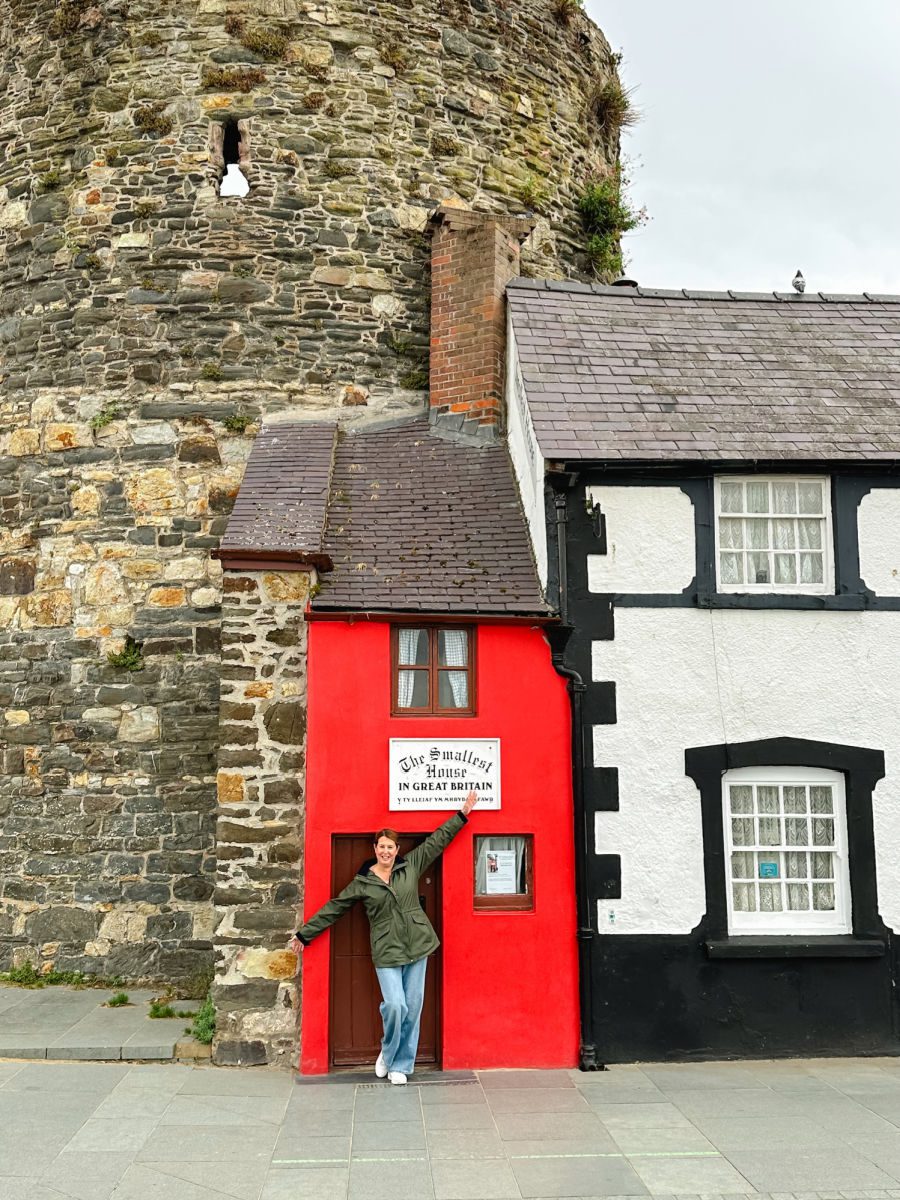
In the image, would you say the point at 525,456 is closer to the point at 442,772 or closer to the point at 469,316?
the point at 469,316

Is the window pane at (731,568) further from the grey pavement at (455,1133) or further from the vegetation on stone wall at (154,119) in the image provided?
the vegetation on stone wall at (154,119)

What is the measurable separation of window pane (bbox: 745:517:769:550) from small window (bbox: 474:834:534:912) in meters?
3.13

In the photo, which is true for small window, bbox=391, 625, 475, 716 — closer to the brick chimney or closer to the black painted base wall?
the black painted base wall

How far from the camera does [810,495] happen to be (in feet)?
29.5

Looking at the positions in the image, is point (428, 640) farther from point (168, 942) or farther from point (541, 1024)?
point (168, 942)

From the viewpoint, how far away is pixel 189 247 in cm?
1130

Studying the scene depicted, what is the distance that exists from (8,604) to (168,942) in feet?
12.9

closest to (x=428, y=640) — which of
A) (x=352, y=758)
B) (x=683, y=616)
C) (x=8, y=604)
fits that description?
(x=352, y=758)

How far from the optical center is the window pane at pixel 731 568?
28.8ft

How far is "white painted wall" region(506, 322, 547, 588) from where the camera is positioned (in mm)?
8891

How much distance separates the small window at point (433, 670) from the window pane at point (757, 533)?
8.34 ft

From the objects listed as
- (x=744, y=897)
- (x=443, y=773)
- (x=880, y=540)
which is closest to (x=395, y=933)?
(x=443, y=773)

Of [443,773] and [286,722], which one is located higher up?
[286,722]

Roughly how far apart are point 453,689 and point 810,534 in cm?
336
